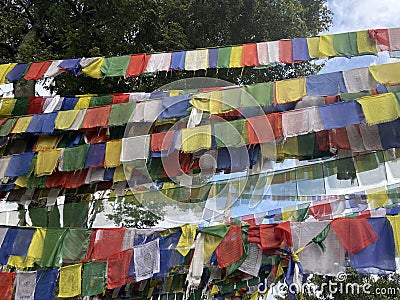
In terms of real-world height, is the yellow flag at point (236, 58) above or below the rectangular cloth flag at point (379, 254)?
above

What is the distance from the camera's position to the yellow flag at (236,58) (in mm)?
6113

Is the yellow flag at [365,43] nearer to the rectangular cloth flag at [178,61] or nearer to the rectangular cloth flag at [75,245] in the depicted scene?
the rectangular cloth flag at [178,61]

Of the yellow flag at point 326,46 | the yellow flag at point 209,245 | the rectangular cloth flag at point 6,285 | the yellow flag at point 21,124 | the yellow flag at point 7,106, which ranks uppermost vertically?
the yellow flag at point 326,46

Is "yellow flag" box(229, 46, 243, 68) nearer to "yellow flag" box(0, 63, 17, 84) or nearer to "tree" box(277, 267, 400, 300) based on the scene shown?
"yellow flag" box(0, 63, 17, 84)

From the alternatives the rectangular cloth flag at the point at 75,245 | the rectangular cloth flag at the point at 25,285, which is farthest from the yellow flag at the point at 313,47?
the rectangular cloth flag at the point at 25,285

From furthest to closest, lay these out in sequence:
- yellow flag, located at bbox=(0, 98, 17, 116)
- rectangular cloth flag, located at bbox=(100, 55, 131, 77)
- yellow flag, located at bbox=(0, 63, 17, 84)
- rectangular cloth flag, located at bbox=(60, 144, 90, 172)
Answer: yellow flag, located at bbox=(0, 98, 17, 116), yellow flag, located at bbox=(0, 63, 17, 84), rectangular cloth flag, located at bbox=(100, 55, 131, 77), rectangular cloth flag, located at bbox=(60, 144, 90, 172)

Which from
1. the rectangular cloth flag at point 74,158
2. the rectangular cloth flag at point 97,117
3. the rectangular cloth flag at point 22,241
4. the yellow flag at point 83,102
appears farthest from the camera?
the yellow flag at point 83,102

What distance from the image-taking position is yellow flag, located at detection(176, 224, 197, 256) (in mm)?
4855

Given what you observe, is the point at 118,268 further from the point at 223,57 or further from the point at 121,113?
the point at 223,57

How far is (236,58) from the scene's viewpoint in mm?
6152

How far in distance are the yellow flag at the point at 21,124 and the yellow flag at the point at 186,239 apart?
2.96 metres

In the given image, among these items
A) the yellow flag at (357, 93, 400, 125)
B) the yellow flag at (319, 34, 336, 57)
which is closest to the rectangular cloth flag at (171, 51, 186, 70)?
the yellow flag at (319, 34, 336, 57)

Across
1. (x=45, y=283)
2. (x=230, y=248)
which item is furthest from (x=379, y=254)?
(x=45, y=283)

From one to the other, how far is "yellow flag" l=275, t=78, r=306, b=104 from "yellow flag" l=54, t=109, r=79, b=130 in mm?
2819
